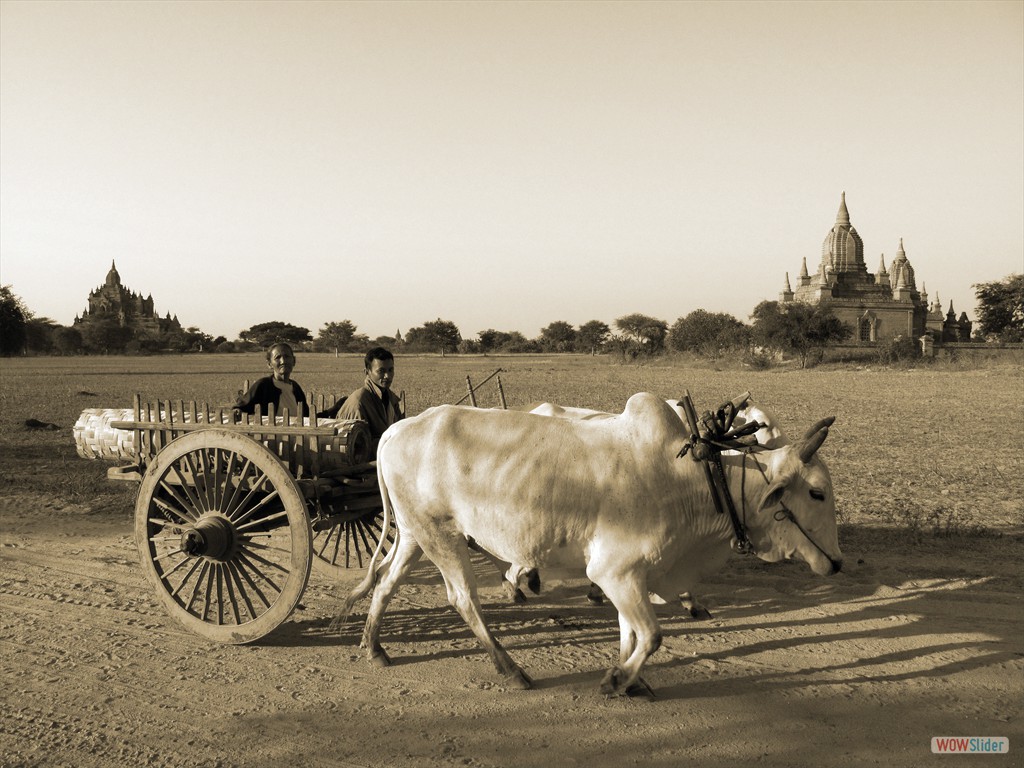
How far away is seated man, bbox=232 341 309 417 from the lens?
19.0 feet

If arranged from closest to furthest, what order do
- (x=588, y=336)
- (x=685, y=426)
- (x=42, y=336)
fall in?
(x=685, y=426) → (x=42, y=336) → (x=588, y=336)

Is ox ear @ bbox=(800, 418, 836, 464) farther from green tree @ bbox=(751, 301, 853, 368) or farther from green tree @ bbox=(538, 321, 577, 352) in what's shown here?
green tree @ bbox=(538, 321, 577, 352)

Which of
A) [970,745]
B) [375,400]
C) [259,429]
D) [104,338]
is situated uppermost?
[104,338]

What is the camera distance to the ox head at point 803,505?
3.70 m

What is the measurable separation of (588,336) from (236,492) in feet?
331

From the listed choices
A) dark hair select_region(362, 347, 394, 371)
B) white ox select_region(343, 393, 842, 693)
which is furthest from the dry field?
dark hair select_region(362, 347, 394, 371)

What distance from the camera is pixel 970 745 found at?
134 inches

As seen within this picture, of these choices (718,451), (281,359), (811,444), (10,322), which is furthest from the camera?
(10,322)

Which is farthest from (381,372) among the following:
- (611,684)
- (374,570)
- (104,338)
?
(104,338)

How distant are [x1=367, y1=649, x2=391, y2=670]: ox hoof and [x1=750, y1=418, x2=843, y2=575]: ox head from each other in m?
2.13

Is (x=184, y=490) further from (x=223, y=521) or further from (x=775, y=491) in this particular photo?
(x=775, y=491)

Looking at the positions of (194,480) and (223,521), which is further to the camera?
(194,480)

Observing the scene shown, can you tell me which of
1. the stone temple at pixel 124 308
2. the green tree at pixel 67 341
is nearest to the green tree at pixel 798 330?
the green tree at pixel 67 341

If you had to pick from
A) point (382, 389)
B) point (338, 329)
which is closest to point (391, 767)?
point (382, 389)
